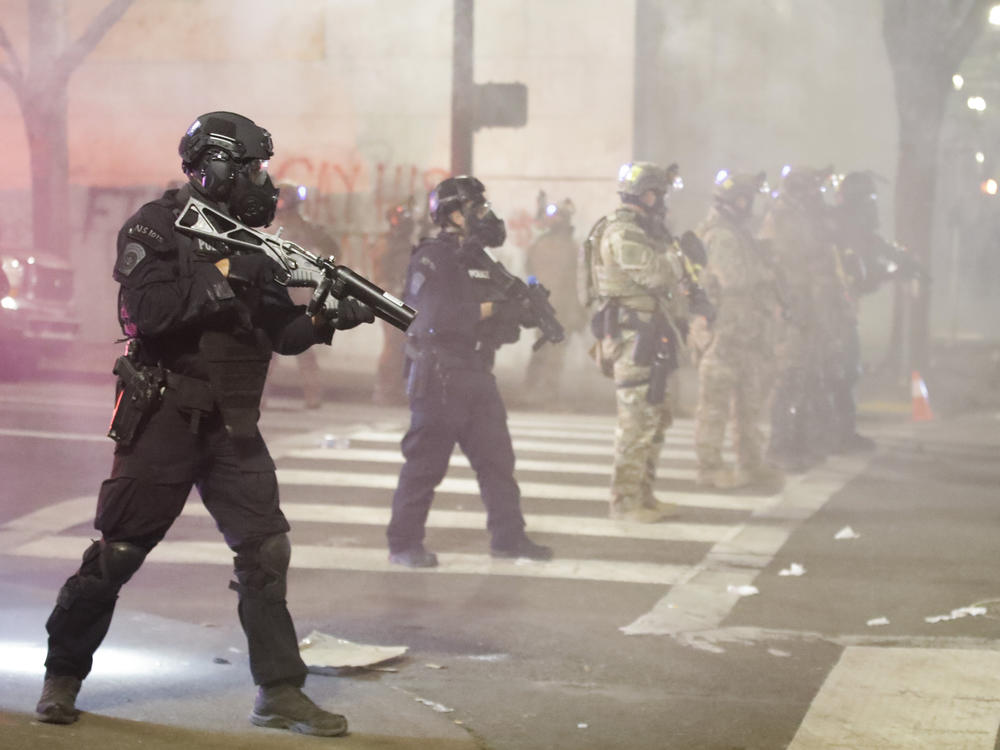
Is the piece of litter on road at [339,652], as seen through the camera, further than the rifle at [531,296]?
No

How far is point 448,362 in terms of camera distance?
Answer: 697 centimetres

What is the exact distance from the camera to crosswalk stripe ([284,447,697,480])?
9938mm

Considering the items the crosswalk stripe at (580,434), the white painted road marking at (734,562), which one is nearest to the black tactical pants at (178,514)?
the white painted road marking at (734,562)

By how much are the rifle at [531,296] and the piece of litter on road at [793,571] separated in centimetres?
145

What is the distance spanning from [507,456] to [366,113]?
1211cm

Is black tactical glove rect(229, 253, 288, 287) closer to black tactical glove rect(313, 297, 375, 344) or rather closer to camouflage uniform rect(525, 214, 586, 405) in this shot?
black tactical glove rect(313, 297, 375, 344)

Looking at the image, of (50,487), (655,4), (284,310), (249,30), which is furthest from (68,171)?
(284,310)

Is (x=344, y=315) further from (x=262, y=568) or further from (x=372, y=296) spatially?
(x=262, y=568)

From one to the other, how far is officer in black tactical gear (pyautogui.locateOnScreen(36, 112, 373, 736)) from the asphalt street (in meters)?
0.22

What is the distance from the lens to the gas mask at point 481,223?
6.96 metres

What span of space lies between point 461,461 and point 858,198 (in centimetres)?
355

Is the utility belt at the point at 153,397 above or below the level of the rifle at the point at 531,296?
below

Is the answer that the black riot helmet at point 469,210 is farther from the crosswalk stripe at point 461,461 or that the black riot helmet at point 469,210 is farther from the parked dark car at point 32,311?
the parked dark car at point 32,311

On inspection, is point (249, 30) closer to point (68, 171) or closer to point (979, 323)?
point (68, 171)
